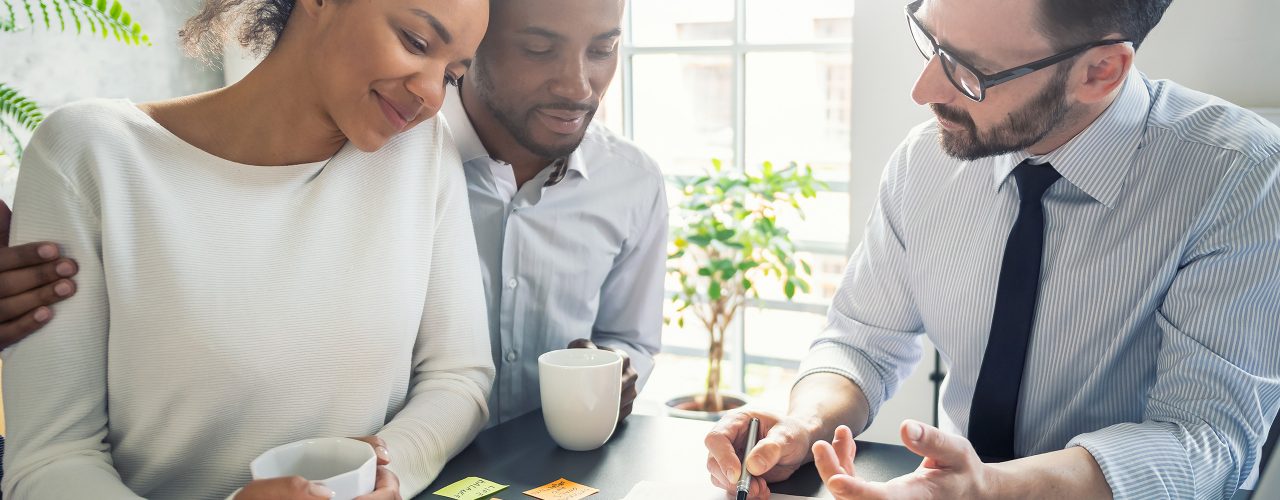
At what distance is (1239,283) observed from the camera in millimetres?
1224

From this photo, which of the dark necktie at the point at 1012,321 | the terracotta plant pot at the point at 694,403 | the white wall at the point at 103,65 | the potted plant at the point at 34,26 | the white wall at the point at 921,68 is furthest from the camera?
the terracotta plant pot at the point at 694,403

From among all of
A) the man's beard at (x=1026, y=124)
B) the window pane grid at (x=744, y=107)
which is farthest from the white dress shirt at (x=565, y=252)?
the window pane grid at (x=744, y=107)

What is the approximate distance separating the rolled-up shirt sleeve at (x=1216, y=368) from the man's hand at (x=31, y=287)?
121 cm

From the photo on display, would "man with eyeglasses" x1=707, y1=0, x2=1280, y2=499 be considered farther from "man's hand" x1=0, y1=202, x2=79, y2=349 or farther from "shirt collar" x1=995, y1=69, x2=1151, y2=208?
"man's hand" x1=0, y1=202, x2=79, y2=349

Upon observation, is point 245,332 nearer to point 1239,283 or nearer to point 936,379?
point 1239,283

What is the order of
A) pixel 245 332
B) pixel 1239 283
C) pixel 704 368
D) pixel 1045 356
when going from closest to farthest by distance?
pixel 245 332
pixel 1239 283
pixel 1045 356
pixel 704 368

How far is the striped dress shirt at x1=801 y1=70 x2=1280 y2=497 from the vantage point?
1200 mm

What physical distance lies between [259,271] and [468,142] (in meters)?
0.53

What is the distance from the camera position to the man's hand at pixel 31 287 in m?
1.00

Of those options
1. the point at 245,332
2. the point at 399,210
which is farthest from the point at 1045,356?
the point at 245,332

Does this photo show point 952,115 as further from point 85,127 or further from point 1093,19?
point 85,127

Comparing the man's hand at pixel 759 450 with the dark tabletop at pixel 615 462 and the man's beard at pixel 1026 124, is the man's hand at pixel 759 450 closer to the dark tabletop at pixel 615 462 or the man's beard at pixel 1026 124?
the dark tabletop at pixel 615 462

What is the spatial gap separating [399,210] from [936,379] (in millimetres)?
1892

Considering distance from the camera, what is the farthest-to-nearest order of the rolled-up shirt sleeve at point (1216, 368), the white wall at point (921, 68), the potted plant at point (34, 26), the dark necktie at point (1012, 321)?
the white wall at point (921, 68) < the potted plant at point (34, 26) < the dark necktie at point (1012, 321) < the rolled-up shirt sleeve at point (1216, 368)
